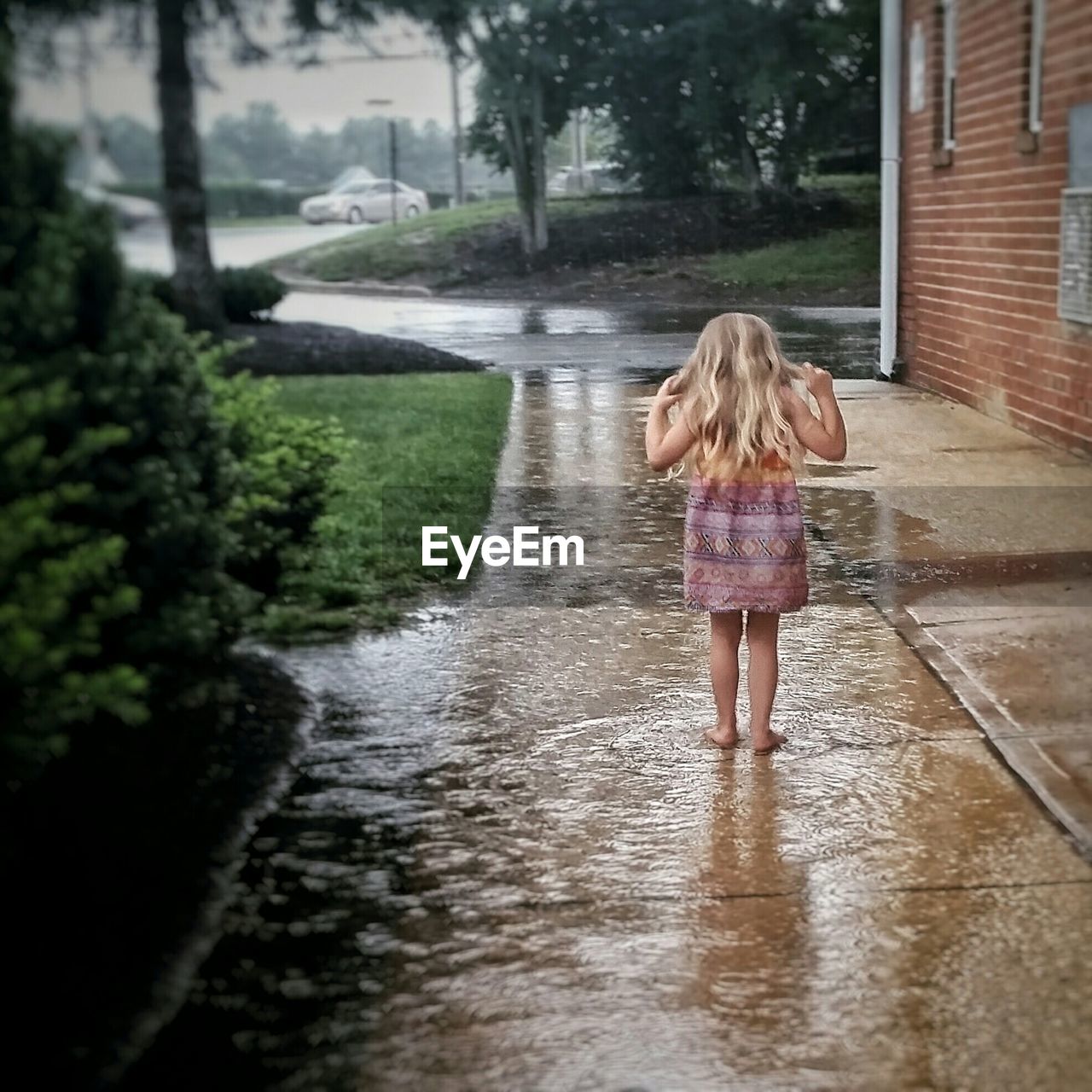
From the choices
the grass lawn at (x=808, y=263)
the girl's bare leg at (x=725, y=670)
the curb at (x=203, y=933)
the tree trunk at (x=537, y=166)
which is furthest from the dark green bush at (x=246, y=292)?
the girl's bare leg at (x=725, y=670)

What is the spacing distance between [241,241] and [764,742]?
4.46 meters

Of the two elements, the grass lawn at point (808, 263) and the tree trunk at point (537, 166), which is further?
the grass lawn at point (808, 263)

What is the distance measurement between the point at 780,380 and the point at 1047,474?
4.34 meters

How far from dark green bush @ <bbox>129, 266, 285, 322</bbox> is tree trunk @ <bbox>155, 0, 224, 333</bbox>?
205mm

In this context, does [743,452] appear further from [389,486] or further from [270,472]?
[389,486]

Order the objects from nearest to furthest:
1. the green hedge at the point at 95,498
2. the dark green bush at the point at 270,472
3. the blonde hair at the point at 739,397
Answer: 1. the green hedge at the point at 95,498
2. the blonde hair at the point at 739,397
3. the dark green bush at the point at 270,472

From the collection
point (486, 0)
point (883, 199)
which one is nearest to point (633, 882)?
point (486, 0)

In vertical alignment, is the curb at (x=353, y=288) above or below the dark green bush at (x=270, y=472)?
above

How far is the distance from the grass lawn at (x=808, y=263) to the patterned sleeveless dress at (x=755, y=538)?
16.1 ft

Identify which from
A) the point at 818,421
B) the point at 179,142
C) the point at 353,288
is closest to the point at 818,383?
the point at 818,421

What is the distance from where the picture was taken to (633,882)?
12.4 ft

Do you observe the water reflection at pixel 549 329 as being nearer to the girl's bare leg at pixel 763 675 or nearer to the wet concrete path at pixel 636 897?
the wet concrete path at pixel 636 897

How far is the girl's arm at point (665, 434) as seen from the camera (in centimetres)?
451

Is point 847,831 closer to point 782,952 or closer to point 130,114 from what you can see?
point 782,952
